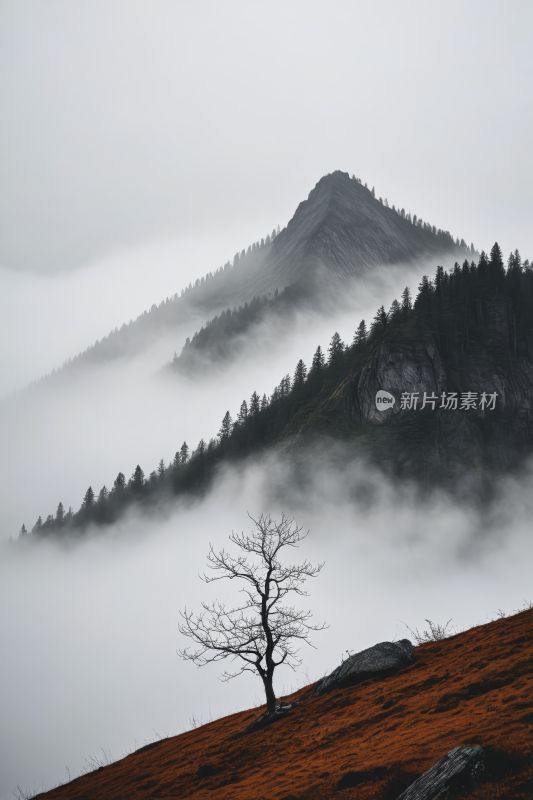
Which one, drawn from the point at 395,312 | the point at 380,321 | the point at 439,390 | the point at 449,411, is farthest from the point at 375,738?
the point at 395,312

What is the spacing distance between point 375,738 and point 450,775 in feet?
27.3

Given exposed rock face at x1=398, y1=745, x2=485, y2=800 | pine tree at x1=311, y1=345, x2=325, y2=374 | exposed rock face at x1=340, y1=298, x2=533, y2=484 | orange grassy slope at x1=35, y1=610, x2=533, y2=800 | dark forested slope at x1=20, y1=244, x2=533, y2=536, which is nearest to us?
exposed rock face at x1=398, y1=745, x2=485, y2=800

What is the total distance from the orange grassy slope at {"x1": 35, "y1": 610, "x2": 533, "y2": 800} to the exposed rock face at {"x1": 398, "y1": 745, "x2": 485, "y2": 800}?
36cm

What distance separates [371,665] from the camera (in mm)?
28812

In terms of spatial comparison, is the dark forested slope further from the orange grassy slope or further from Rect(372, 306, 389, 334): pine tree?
the orange grassy slope

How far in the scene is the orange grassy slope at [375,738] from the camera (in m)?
14.4

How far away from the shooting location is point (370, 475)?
4906 inches

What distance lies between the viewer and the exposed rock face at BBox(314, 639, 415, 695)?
28.6m

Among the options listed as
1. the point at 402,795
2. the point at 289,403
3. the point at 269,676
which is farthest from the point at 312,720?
the point at 289,403

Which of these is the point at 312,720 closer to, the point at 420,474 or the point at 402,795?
the point at 402,795

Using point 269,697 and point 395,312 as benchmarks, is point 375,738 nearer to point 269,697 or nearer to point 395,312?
point 269,697

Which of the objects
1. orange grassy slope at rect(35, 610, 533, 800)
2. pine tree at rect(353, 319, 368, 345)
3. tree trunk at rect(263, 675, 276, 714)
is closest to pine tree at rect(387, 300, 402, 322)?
pine tree at rect(353, 319, 368, 345)

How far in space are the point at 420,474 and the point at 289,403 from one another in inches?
1883

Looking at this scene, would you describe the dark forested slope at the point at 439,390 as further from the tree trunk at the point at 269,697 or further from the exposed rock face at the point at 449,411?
the tree trunk at the point at 269,697
